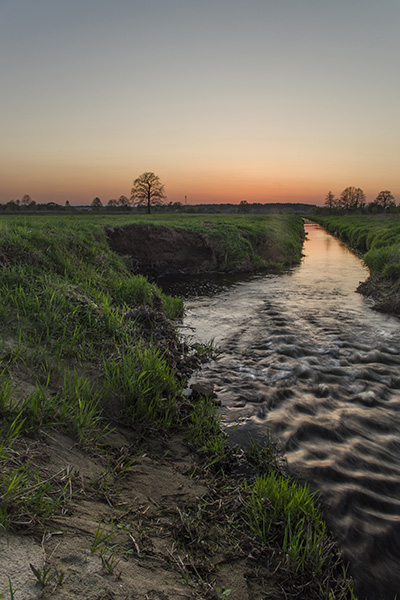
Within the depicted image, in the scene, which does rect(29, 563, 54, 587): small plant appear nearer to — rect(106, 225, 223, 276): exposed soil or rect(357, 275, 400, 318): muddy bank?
rect(357, 275, 400, 318): muddy bank

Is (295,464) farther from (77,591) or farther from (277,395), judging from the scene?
(77,591)

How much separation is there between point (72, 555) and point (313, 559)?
186 centimetres

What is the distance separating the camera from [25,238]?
28.3ft

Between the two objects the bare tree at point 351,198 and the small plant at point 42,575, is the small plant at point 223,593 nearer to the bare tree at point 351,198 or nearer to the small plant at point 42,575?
the small plant at point 42,575

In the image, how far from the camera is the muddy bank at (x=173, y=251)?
19.2 m

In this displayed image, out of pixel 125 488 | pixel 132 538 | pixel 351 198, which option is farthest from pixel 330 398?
pixel 351 198

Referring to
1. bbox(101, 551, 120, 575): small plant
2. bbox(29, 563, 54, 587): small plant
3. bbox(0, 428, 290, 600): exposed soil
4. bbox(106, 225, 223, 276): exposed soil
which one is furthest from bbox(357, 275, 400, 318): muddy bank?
bbox(29, 563, 54, 587): small plant

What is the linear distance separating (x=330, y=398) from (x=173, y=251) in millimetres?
15374

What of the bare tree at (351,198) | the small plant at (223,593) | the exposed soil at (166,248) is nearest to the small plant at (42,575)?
the small plant at (223,593)

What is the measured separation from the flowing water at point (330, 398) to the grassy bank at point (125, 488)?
37 centimetres

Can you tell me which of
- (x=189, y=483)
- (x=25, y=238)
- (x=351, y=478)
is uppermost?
(x=25, y=238)

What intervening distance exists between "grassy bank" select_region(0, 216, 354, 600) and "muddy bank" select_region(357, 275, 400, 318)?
8627 millimetres

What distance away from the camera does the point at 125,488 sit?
3.23m

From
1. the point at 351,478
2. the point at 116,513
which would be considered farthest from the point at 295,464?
the point at 116,513
